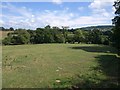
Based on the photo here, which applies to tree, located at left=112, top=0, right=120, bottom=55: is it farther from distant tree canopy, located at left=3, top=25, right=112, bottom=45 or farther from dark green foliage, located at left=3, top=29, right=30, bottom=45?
dark green foliage, located at left=3, top=29, right=30, bottom=45

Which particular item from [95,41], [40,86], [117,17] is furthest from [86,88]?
[95,41]

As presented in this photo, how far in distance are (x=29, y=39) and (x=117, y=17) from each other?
54.3 meters

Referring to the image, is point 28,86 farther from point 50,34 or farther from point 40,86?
point 50,34

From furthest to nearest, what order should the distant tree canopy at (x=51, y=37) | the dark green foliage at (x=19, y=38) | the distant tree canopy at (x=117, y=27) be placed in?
1. the distant tree canopy at (x=51, y=37)
2. the dark green foliage at (x=19, y=38)
3. the distant tree canopy at (x=117, y=27)

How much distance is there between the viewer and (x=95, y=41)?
94875 millimetres

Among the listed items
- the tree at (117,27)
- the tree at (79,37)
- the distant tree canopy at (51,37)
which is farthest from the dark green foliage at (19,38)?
the tree at (117,27)

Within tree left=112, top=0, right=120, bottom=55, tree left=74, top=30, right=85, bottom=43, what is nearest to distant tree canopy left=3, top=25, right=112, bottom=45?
tree left=74, top=30, right=85, bottom=43

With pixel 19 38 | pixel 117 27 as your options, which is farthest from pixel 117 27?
pixel 19 38

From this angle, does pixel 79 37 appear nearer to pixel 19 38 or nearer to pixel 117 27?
pixel 19 38

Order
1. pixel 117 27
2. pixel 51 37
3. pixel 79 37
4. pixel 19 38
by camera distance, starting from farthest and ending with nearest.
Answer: pixel 79 37 → pixel 51 37 → pixel 19 38 → pixel 117 27

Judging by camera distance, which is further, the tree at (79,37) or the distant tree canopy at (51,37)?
the tree at (79,37)

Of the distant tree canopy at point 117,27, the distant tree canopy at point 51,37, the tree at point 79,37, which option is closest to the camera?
the distant tree canopy at point 117,27

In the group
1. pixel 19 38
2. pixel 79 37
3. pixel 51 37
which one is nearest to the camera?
pixel 19 38

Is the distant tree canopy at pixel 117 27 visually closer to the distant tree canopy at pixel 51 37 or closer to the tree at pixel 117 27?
the tree at pixel 117 27
